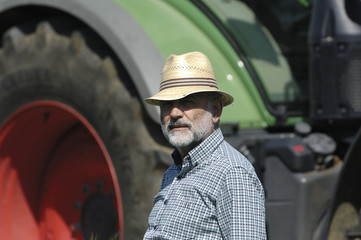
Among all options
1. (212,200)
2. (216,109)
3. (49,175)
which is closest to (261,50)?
(49,175)

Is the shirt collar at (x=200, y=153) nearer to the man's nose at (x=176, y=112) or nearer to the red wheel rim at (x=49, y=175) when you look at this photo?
the man's nose at (x=176, y=112)

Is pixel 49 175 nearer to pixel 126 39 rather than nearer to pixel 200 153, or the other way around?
pixel 126 39

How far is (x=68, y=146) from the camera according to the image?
13.8 ft

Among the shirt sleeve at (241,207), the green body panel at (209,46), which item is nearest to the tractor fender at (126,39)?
the green body panel at (209,46)

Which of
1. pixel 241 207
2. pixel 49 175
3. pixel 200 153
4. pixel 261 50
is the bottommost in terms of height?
pixel 49 175

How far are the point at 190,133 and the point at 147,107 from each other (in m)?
1.35

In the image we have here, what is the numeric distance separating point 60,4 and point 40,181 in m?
1.06

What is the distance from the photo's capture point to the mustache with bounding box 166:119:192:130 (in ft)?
7.01

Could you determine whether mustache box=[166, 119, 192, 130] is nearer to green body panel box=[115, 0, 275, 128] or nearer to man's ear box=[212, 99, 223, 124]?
man's ear box=[212, 99, 223, 124]

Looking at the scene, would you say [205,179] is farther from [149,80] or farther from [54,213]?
[54,213]

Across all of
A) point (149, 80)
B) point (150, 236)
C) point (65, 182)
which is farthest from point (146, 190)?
point (150, 236)

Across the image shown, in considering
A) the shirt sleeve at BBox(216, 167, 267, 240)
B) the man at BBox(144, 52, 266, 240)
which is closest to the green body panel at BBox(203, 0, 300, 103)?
the man at BBox(144, 52, 266, 240)

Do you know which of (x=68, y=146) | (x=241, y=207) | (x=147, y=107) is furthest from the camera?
(x=68, y=146)

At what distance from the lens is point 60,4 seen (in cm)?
380
